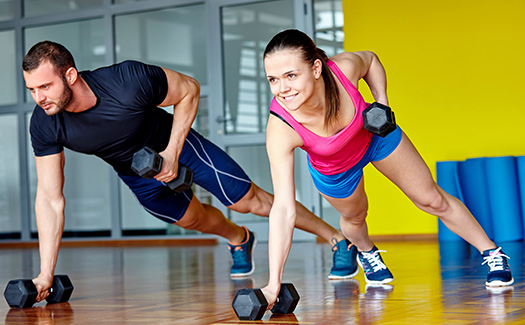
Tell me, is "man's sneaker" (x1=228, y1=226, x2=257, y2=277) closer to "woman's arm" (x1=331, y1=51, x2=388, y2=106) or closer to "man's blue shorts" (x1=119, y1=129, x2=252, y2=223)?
"man's blue shorts" (x1=119, y1=129, x2=252, y2=223)

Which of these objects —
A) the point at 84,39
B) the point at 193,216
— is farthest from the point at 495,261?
the point at 84,39

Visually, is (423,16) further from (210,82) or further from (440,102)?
(210,82)

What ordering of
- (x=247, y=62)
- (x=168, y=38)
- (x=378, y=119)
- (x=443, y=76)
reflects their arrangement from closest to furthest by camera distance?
1. (x=378, y=119)
2. (x=443, y=76)
3. (x=247, y=62)
4. (x=168, y=38)

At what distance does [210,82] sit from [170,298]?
15.3ft

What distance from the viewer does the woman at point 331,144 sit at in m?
2.15

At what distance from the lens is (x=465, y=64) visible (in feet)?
20.6

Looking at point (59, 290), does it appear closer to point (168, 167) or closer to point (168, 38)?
point (168, 167)

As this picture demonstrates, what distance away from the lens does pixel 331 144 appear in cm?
236

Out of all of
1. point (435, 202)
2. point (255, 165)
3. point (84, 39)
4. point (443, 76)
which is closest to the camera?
point (435, 202)

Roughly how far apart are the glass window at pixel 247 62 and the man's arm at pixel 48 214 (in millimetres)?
4322

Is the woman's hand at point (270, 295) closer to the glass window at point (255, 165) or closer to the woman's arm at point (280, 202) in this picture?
the woman's arm at point (280, 202)

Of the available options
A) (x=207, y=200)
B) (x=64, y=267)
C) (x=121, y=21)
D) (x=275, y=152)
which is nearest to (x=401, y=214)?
(x=207, y=200)

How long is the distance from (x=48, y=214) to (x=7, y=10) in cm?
641

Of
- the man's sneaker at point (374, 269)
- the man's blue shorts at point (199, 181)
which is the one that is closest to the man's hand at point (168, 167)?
the man's blue shorts at point (199, 181)
